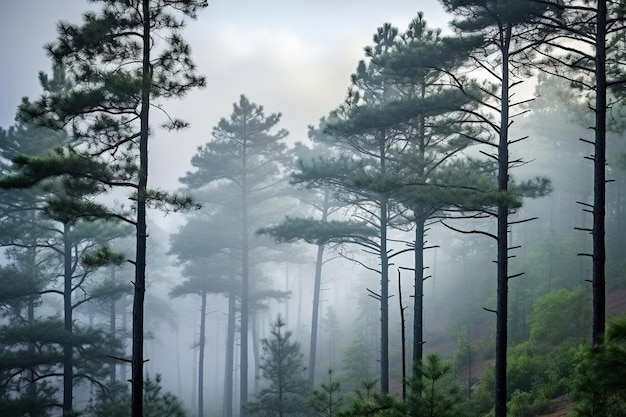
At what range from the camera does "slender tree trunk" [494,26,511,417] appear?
10117mm

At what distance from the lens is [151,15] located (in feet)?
30.8

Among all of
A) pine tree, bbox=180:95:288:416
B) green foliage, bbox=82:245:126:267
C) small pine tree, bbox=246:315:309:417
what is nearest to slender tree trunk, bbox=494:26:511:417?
green foliage, bbox=82:245:126:267

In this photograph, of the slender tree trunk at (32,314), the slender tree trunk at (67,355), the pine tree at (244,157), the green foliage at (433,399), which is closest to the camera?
the green foliage at (433,399)

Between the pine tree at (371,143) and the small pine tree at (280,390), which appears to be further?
the small pine tree at (280,390)

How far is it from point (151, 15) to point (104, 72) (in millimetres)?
1622

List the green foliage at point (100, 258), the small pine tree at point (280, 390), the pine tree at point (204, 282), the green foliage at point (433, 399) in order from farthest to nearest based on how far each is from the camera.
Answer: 1. the pine tree at point (204, 282)
2. the small pine tree at point (280, 390)
3. the green foliage at point (100, 258)
4. the green foliage at point (433, 399)

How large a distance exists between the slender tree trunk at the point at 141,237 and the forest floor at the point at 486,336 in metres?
10.7

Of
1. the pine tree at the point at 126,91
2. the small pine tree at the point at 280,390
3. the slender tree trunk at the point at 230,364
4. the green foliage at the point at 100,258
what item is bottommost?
the slender tree trunk at the point at 230,364

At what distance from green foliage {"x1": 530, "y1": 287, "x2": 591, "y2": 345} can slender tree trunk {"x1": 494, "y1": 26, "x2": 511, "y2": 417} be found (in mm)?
11303

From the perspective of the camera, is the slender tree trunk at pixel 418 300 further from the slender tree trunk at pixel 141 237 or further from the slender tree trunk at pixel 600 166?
the slender tree trunk at pixel 141 237

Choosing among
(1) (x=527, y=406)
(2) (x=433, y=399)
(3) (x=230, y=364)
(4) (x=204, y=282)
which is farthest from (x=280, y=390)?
(4) (x=204, y=282)

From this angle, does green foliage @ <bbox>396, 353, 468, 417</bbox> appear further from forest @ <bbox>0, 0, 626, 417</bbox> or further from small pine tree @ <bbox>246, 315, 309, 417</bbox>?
small pine tree @ <bbox>246, 315, 309, 417</bbox>

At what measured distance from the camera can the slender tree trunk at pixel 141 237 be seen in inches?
356

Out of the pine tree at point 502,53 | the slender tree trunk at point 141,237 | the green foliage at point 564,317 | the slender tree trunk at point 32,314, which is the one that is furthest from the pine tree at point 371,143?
the slender tree trunk at point 32,314
